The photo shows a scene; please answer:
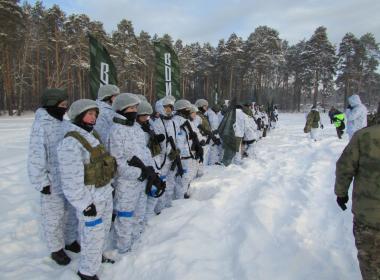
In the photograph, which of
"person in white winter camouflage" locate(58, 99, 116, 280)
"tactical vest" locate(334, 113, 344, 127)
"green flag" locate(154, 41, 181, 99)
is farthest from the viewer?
"tactical vest" locate(334, 113, 344, 127)

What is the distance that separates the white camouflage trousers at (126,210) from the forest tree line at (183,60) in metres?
32.5

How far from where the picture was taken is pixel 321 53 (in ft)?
166

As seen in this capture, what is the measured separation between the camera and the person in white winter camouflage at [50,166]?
12.2 feet

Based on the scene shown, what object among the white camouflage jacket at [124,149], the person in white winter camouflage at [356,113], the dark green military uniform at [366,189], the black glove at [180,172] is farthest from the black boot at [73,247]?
the person in white winter camouflage at [356,113]

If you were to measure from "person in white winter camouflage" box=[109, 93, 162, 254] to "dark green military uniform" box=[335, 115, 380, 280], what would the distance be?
89.0 inches

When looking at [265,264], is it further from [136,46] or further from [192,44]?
[192,44]

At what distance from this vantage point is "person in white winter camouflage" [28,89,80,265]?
3.71 meters

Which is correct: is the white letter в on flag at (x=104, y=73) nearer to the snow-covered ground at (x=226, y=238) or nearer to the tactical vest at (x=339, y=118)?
the snow-covered ground at (x=226, y=238)

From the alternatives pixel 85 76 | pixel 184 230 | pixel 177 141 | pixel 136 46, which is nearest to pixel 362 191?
pixel 184 230

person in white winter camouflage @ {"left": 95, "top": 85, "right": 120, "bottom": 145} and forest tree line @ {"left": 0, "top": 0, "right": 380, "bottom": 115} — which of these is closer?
person in white winter camouflage @ {"left": 95, "top": 85, "right": 120, "bottom": 145}

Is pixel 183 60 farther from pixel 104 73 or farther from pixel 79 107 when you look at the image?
pixel 79 107

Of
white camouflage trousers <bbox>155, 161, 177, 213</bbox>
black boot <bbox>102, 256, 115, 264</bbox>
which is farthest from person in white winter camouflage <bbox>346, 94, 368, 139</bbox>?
black boot <bbox>102, 256, 115, 264</bbox>

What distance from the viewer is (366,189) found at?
2709 mm

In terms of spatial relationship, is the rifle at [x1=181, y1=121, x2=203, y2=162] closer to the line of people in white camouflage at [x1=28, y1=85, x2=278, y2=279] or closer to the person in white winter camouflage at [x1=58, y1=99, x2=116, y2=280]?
the line of people in white camouflage at [x1=28, y1=85, x2=278, y2=279]
